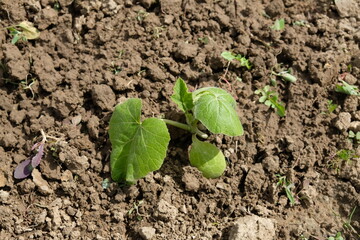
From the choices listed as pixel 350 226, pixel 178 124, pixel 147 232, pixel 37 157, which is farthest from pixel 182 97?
pixel 350 226

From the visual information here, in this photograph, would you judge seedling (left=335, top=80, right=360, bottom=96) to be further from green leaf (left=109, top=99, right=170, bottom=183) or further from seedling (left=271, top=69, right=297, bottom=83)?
green leaf (left=109, top=99, right=170, bottom=183)

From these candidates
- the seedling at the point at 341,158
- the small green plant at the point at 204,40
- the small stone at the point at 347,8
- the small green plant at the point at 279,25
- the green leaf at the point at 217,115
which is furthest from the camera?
the small stone at the point at 347,8

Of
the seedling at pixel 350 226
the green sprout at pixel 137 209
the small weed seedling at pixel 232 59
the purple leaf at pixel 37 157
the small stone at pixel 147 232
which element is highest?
the small weed seedling at pixel 232 59

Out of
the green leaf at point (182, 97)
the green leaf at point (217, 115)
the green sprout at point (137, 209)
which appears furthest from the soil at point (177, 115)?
the green leaf at point (217, 115)

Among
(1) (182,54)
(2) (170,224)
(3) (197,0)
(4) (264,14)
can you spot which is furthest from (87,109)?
(4) (264,14)

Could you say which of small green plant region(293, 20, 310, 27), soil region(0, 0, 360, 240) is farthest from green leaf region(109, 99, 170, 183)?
small green plant region(293, 20, 310, 27)

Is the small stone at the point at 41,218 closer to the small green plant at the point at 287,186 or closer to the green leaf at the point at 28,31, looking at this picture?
the green leaf at the point at 28,31

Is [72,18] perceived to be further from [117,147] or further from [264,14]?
[264,14]
